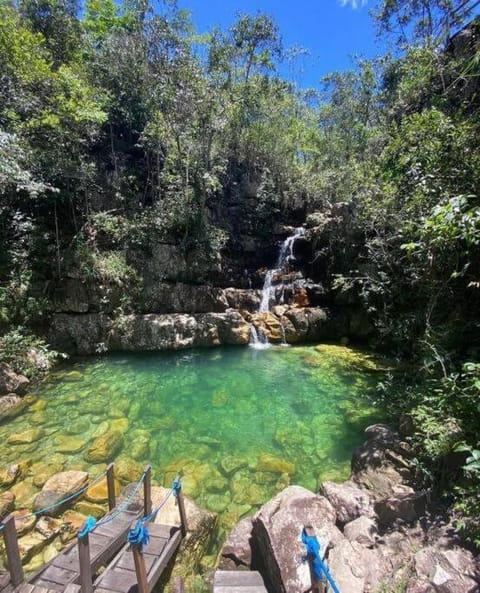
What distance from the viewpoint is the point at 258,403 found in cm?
771

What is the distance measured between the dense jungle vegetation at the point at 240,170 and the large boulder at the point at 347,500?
0.87 metres

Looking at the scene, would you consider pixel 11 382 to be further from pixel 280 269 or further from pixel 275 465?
pixel 280 269

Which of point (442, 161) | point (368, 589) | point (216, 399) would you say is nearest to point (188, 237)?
point (216, 399)

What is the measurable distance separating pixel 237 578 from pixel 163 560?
2.72 feet

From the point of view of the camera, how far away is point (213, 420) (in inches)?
273

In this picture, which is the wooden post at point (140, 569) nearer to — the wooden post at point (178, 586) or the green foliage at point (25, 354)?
the wooden post at point (178, 586)

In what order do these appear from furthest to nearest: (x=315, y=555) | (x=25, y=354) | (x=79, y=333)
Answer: (x=79, y=333), (x=25, y=354), (x=315, y=555)

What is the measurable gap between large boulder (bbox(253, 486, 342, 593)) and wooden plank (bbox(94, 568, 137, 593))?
4.61ft

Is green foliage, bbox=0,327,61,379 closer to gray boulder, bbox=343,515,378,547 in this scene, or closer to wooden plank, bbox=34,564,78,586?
wooden plank, bbox=34,564,78,586

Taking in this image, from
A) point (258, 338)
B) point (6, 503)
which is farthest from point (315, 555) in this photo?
point (258, 338)

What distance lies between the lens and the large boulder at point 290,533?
3.00 meters

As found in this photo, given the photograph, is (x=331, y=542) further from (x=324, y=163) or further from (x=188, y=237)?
(x=324, y=163)

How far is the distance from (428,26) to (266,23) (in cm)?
751

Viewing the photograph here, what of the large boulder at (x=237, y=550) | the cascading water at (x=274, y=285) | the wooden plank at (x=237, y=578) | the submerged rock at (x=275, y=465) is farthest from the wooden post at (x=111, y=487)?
the cascading water at (x=274, y=285)
